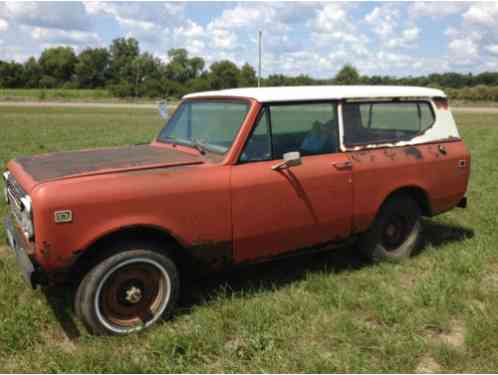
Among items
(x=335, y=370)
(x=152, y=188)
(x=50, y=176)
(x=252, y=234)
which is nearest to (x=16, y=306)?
(x=50, y=176)

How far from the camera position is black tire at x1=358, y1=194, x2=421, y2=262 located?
4660 millimetres

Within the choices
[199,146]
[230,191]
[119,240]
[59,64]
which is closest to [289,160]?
[230,191]

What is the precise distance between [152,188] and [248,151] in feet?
2.93

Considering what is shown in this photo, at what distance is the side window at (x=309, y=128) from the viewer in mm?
4109

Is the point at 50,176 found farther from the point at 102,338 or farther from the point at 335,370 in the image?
the point at 335,370

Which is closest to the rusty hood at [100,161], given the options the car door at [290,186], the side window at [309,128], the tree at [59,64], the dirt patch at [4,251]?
the car door at [290,186]

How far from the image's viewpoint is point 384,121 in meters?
4.90

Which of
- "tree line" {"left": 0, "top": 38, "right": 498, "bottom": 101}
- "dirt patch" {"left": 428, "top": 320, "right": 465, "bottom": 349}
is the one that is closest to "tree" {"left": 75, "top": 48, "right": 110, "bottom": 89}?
"tree line" {"left": 0, "top": 38, "right": 498, "bottom": 101}

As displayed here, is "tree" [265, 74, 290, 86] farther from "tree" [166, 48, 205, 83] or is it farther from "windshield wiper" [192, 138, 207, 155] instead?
"windshield wiper" [192, 138, 207, 155]

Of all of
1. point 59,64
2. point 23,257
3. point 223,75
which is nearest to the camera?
point 23,257

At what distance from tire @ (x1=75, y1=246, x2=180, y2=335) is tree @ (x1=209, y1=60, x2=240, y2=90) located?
71027 mm

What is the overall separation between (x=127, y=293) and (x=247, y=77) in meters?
80.7

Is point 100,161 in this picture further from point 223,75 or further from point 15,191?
point 223,75

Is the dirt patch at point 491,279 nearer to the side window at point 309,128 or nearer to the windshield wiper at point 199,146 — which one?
the side window at point 309,128
